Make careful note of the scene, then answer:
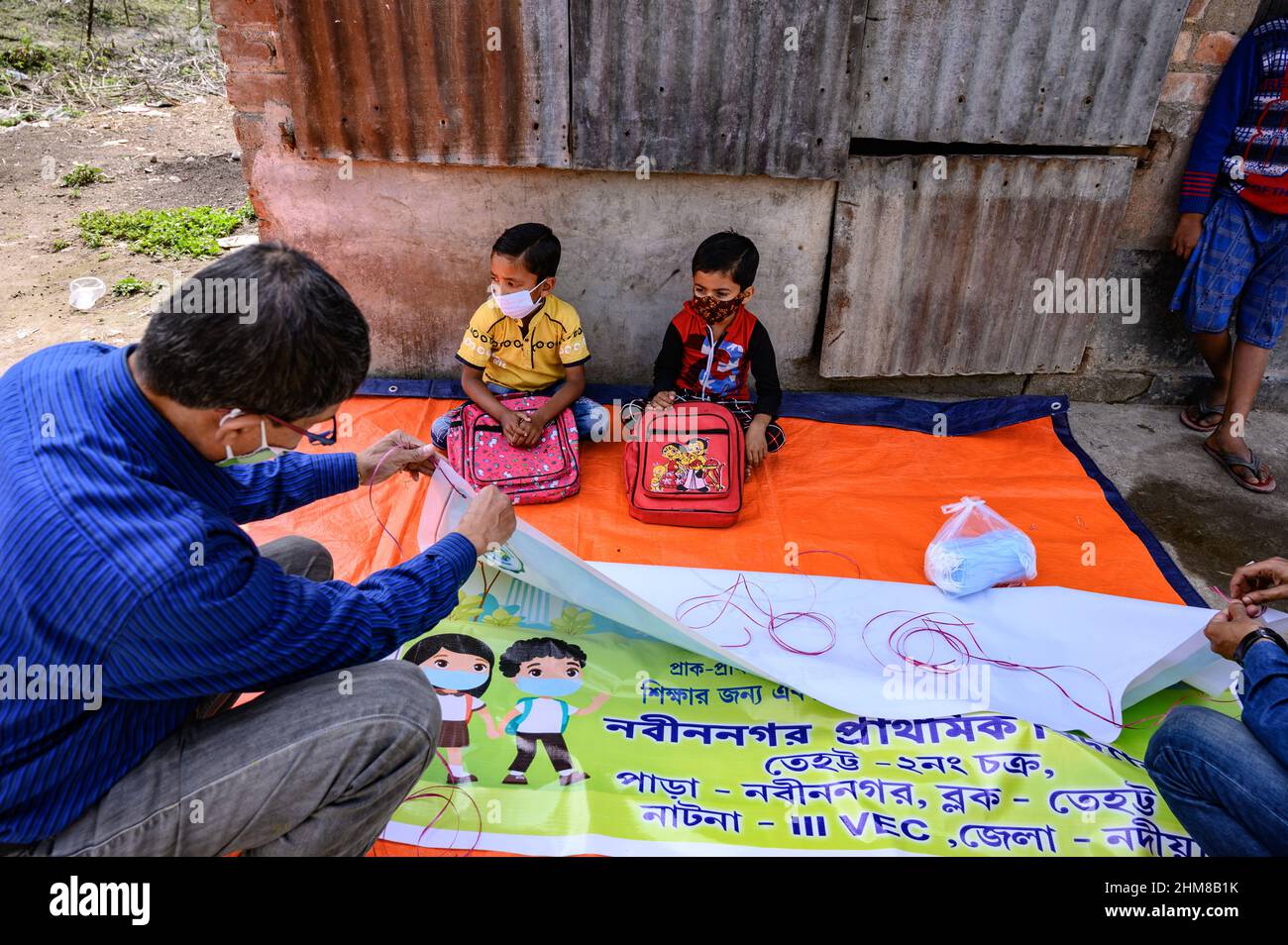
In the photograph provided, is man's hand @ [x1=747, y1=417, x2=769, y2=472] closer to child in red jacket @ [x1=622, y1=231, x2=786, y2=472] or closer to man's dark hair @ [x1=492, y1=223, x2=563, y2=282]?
child in red jacket @ [x1=622, y1=231, x2=786, y2=472]

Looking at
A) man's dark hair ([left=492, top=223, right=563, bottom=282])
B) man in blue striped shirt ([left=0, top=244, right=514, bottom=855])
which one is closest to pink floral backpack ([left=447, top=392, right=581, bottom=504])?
man's dark hair ([left=492, top=223, right=563, bottom=282])

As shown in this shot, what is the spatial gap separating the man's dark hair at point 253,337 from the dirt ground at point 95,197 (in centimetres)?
336

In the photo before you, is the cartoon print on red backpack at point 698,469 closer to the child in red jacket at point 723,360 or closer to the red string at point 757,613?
the child in red jacket at point 723,360

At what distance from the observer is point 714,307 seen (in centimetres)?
343

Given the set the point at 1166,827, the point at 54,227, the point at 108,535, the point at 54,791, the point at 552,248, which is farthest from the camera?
the point at 54,227

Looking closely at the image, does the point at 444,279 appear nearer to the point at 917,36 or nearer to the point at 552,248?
the point at 552,248

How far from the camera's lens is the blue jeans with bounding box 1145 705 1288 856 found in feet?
5.82

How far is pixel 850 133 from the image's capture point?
353cm

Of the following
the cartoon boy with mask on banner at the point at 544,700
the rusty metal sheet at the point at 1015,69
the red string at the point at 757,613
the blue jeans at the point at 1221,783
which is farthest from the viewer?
the rusty metal sheet at the point at 1015,69

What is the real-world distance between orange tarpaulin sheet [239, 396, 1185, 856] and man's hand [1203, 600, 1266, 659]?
0.94 metres

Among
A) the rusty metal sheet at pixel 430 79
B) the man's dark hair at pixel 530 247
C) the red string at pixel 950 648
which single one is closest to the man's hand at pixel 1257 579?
the red string at pixel 950 648

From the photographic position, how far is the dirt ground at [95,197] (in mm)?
4598

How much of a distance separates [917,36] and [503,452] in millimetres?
2330

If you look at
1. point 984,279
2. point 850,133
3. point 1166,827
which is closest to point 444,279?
point 850,133
